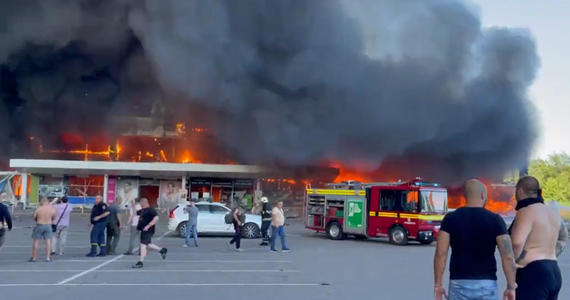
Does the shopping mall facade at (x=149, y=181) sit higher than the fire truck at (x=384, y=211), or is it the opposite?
the shopping mall facade at (x=149, y=181)

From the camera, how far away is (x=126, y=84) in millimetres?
36344

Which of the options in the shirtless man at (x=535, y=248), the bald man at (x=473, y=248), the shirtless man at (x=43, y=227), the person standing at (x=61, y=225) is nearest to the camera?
the bald man at (x=473, y=248)

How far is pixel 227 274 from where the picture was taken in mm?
10109

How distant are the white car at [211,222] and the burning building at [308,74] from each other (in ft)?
40.2

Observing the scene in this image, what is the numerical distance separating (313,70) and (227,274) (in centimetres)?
2077

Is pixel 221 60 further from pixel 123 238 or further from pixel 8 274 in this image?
pixel 8 274

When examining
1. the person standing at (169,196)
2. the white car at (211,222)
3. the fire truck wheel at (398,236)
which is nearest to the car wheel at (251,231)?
the white car at (211,222)

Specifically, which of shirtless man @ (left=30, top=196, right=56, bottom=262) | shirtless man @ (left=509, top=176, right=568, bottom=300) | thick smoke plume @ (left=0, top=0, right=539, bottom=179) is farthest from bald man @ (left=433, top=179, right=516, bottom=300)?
thick smoke plume @ (left=0, top=0, right=539, bottom=179)

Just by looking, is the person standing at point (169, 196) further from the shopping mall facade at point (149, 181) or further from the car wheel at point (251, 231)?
the car wheel at point (251, 231)

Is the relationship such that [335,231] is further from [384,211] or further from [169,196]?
[169,196]

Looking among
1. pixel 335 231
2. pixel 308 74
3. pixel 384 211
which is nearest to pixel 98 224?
pixel 335 231

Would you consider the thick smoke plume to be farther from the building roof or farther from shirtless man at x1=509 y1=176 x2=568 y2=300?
shirtless man at x1=509 y1=176 x2=568 y2=300

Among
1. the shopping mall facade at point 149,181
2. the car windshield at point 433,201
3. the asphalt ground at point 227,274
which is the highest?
the shopping mall facade at point 149,181

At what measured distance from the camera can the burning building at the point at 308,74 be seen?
1172 inches
